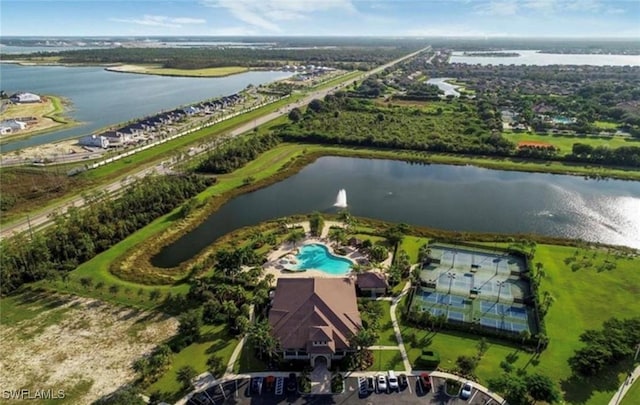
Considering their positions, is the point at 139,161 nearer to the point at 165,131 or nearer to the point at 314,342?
the point at 165,131

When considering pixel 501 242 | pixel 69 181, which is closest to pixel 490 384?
pixel 501 242

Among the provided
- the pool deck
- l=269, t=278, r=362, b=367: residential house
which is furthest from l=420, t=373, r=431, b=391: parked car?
the pool deck

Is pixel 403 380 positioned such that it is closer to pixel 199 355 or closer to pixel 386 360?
pixel 386 360

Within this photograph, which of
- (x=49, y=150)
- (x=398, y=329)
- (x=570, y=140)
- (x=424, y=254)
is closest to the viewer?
(x=398, y=329)

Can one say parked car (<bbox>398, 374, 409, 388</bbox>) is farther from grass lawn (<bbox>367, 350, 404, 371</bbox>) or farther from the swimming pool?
the swimming pool

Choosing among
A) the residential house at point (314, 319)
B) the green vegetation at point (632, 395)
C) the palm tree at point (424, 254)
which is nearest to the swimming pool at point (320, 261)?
the residential house at point (314, 319)

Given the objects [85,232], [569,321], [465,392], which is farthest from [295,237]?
[569,321]

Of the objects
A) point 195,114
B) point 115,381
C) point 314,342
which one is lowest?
point 115,381
